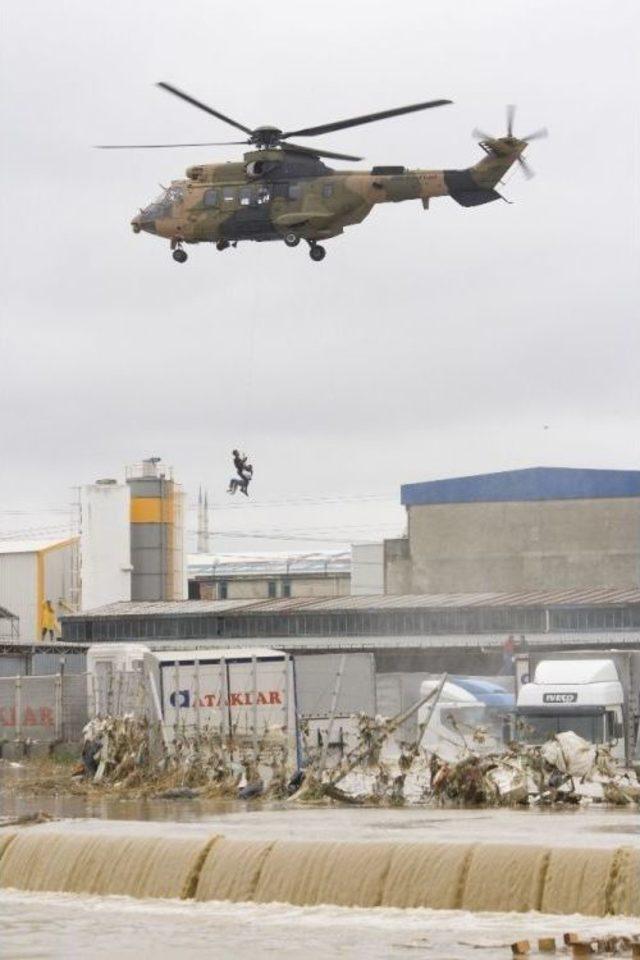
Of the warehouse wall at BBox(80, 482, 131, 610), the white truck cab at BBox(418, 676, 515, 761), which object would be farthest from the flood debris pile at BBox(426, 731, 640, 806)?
the warehouse wall at BBox(80, 482, 131, 610)

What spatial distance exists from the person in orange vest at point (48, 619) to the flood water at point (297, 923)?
3096 inches

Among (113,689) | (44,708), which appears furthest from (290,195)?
(44,708)

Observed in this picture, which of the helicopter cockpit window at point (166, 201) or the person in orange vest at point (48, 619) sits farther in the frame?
the person in orange vest at point (48, 619)

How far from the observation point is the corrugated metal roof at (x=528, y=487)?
4240 inches

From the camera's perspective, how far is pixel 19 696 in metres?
53.9

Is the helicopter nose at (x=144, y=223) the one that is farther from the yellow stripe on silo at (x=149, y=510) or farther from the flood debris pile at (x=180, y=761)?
the yellow stripe on silo at (x=149, y=510)

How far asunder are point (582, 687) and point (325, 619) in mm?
49018

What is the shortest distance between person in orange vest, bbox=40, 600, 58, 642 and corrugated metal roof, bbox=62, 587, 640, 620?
6.27 m

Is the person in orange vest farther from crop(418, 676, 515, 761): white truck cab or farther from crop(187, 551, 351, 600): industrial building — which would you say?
crop(418, 676, 515, 761): white truck cab

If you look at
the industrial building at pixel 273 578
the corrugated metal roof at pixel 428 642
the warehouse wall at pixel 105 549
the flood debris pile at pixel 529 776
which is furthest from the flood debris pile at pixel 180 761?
the industrial building at pixel 273 578

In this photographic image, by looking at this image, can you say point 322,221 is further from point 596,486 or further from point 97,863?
point 596,486

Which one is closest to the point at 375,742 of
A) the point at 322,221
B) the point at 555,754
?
the point at 555,754

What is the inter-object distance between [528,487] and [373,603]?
615 inches

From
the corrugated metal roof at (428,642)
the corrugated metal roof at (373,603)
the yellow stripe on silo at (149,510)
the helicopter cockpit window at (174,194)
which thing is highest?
the helicopter cockpit window at (174,194)
